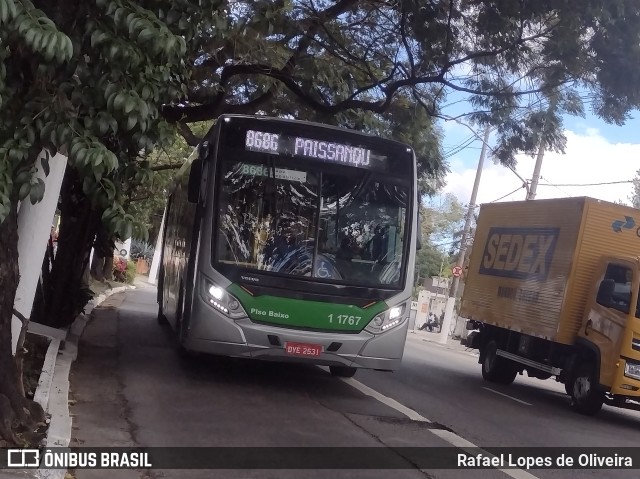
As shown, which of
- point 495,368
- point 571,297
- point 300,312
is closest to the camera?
point 300,312

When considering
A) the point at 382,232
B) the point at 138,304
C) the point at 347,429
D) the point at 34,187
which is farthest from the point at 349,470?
Answer: the point at 138,304

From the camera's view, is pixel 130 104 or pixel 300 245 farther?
pixel 300 245

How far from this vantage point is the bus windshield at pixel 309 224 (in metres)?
10.4

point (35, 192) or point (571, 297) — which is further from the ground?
point (571, 297)

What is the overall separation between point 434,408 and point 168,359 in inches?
162

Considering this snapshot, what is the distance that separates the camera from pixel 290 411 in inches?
374

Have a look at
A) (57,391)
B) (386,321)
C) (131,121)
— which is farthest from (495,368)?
(131,121)

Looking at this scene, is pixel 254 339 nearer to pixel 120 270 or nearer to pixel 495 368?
pixel 495 368

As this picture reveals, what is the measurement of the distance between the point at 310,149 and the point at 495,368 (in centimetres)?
799

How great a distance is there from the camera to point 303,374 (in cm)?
1278

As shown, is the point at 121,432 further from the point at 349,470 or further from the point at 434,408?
the point at 434,408

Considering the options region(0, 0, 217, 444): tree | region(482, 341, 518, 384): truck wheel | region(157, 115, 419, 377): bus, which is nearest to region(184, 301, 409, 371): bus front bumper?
region(157, 115, 419, 377): bus

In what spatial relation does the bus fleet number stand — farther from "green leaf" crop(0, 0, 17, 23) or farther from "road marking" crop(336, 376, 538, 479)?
"green leaf" crop(0, 0, 17, 23)

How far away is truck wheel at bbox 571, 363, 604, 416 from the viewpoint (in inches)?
511
